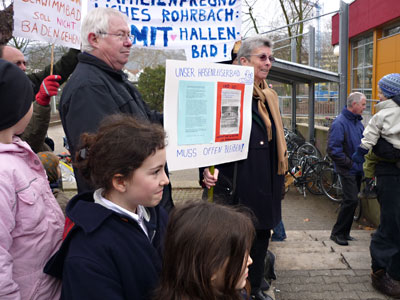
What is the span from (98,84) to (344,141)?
13.4 feet

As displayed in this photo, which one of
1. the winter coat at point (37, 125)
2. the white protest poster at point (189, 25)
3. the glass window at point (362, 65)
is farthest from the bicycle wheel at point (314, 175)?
the glass window at point (362, 65)

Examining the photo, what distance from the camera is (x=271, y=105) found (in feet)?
9.78

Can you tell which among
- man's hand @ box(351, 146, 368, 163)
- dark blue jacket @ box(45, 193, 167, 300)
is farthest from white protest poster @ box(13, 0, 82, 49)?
man's hand @ box(351, 146, 368, 163)

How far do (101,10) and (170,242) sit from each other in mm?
1410

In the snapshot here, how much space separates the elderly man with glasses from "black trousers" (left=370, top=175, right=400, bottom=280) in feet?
6.69

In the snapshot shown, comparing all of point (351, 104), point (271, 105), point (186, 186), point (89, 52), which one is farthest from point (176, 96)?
point (186, 186)

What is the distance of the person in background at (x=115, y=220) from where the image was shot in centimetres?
125

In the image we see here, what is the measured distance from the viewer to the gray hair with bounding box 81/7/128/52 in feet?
6.81

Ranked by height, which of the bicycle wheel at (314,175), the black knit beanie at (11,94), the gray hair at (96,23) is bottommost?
the bicycle wheel at (314,175)

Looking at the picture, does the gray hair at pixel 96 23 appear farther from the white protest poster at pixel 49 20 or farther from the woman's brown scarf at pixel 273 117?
the woman's brown scarf at pixel 273 117

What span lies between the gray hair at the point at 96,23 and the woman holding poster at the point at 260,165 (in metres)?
1.17

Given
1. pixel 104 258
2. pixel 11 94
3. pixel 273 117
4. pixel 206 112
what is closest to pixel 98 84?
pixel 11 94

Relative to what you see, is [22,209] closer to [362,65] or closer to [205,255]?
[205,255]

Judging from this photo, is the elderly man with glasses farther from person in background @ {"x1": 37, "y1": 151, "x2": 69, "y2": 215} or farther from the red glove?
the red glove
